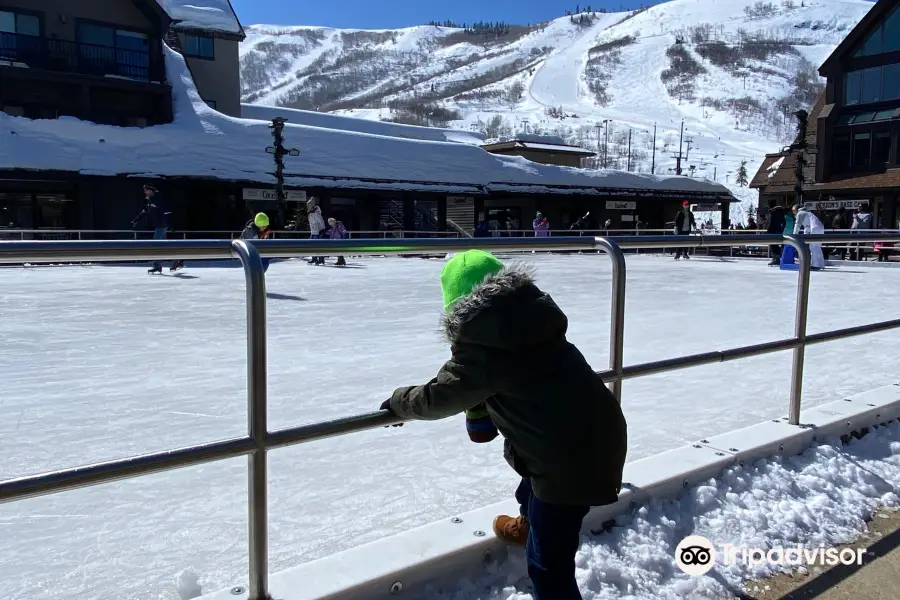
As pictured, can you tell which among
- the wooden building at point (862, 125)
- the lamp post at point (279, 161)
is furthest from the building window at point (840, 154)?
the lamp post at point (279, 161)

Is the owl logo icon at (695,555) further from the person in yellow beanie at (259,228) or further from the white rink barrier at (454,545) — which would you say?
the person in yellow beanie at (259,228)

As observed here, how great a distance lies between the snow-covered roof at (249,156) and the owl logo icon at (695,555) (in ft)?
70.1

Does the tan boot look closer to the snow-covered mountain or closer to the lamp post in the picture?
the lamp post

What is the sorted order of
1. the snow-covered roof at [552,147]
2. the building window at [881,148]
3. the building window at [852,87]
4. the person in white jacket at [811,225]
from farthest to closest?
1. the snow-covered roof at [552,147]
2. the building window at [852,87]
3. the building window at [881,148]
4. the person in white jacket at [811,225]

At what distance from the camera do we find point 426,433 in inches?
144

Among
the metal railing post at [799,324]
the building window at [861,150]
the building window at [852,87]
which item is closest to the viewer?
the metal railing post at [799,324]

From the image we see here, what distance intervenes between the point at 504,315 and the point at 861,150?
122 ft

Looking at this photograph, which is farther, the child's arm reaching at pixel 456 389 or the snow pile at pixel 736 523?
the snow pile at pixel 736 523

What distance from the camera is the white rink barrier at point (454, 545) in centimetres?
199

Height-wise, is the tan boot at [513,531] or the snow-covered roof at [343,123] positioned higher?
the snow-covered roof at [343,123]

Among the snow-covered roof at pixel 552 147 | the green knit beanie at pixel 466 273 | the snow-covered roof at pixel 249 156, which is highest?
the snow-covered roof at pixel 552 147

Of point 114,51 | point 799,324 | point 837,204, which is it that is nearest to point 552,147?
point 837,204

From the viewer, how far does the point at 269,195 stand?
24094mm

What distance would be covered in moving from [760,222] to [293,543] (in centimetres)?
3746
